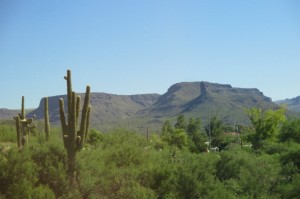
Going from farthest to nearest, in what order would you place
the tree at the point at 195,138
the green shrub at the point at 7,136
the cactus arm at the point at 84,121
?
1. the tree at the point at 195,138
2. the green shrub at the point at 7,136
3. the cactus arm at the point at 84,121

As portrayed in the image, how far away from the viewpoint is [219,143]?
5844 cm

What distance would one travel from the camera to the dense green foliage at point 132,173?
48.8ft

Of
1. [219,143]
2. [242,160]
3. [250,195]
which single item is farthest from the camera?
[219,143]

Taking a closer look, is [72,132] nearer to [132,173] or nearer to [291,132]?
[132,173]

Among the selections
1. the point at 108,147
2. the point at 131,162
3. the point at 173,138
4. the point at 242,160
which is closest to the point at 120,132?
the point at 108,147

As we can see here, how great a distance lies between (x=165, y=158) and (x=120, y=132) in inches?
133

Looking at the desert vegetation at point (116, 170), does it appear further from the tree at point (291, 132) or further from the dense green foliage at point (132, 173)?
the tree at point (291, 132)

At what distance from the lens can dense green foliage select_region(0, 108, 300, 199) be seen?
1488 centimetres

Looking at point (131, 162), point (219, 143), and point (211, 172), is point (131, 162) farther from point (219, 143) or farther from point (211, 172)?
point (219, 143)

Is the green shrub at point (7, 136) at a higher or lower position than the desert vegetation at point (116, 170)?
higher

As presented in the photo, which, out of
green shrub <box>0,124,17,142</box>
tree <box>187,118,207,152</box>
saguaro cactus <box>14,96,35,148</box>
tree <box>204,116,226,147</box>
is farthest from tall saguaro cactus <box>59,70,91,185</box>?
tree <box>204,116,226,147</box>

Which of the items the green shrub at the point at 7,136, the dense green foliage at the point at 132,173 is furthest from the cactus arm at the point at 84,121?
the green shrub at the point at 7,136

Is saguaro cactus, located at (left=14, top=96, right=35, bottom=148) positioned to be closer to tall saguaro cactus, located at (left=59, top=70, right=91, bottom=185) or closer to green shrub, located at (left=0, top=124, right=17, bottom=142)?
tall saguaro cactus, located at (left=59, top=70, right=91, bottom=185)

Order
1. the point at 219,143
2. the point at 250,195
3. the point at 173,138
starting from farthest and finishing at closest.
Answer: the point at 219,143, the point at 173,138, the point at 250,195
